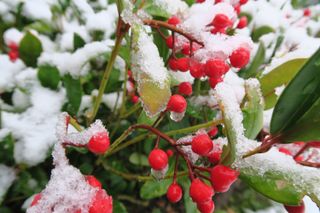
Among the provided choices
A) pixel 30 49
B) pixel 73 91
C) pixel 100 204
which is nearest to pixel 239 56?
pixel 100 204

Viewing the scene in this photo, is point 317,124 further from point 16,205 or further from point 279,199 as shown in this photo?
point 16,205

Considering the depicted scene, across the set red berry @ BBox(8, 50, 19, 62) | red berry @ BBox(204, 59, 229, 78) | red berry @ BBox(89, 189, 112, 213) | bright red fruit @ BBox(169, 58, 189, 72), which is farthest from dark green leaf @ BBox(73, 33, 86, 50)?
red berry @ BBox(89, 189, 112, 213)

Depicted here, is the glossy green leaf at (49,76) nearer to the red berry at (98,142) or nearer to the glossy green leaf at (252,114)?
the red berry at (98,142)

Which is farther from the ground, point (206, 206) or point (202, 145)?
point (202, 145)

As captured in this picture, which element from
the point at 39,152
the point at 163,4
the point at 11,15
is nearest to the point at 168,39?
the point at 163,4

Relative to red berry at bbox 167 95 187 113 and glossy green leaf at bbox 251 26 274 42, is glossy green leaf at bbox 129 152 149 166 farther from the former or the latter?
glossy green leaf at bbox 251 26 274 42

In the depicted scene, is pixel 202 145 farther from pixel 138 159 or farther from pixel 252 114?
pixel 138 159

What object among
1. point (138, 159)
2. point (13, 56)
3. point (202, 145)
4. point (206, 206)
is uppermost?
point (202, 145)

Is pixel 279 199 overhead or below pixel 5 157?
overhead
